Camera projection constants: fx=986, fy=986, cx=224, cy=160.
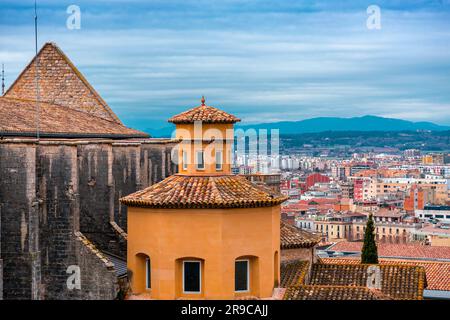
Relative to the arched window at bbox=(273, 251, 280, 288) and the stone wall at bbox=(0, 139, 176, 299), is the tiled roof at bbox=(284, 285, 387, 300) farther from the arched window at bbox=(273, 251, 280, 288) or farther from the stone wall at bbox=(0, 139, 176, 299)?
the stone wall at bbox=(0, 139, 176, 299)

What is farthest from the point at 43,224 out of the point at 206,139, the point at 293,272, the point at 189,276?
the point at 293,272

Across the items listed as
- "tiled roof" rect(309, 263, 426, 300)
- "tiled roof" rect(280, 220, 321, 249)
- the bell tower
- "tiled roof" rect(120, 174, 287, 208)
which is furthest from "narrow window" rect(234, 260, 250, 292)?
"tiled roof" rect(309, 263, 426, 300)

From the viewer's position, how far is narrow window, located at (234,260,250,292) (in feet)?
76.8

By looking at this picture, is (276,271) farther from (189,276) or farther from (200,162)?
(200,162)

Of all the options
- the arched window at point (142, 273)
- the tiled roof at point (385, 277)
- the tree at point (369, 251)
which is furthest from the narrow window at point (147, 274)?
the tree at point (369, 251)

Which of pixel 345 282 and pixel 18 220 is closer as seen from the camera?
pixel 18 220

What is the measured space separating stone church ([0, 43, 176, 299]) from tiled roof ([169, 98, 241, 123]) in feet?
9.01

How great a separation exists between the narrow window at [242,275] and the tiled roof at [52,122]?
23.7 ft

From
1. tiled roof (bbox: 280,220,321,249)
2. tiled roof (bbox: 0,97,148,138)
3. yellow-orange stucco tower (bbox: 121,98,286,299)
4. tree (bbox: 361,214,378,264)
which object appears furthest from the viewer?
tree (bbox: 361,214,378,264)

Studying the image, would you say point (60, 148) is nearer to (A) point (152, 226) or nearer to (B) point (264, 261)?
(A) point (152, 226)

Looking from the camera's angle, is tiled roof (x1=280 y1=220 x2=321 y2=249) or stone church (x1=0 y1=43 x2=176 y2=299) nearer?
stone church (x1=0 y1=43 x2=176 y2=299)

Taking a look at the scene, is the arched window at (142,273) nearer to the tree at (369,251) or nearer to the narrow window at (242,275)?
the narrow window at (242,275)

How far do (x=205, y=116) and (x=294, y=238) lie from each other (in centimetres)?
545

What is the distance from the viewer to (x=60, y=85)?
36688mm
